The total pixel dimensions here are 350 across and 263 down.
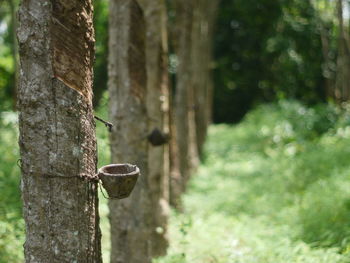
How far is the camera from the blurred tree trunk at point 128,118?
4.87 m

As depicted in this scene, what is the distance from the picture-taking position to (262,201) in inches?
360

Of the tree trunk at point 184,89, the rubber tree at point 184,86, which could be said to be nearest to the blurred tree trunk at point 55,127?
the rubber tree at point 184,86

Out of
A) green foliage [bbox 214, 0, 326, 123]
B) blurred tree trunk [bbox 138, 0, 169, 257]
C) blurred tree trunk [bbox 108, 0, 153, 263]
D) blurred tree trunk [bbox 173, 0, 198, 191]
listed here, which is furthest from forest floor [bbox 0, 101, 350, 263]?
green foliage [bbox 214, 0, 326, 123]

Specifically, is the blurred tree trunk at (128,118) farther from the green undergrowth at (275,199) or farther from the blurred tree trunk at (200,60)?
the blurred tree trunk at (200,60)

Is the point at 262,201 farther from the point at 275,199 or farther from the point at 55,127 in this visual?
the point at 55,127

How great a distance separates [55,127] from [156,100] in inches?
170

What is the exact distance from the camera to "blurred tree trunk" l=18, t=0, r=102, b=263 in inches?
97.5

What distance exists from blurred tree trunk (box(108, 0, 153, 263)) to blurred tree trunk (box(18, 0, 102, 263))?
7.15 feet

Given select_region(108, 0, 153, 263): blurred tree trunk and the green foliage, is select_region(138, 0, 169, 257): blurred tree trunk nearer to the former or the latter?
select_region(108, 0, 153, 263): blurred tree trunk

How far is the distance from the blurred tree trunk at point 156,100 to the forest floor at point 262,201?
1.07ft

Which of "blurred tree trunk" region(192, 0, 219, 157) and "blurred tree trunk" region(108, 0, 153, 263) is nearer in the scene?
"blurred tree trunk" region(108, 0, 153, 263)

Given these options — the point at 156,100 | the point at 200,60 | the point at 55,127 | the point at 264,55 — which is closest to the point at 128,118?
the point at 156,100

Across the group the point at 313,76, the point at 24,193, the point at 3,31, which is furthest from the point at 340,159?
the point at 3,31

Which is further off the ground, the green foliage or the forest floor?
the green foliage
